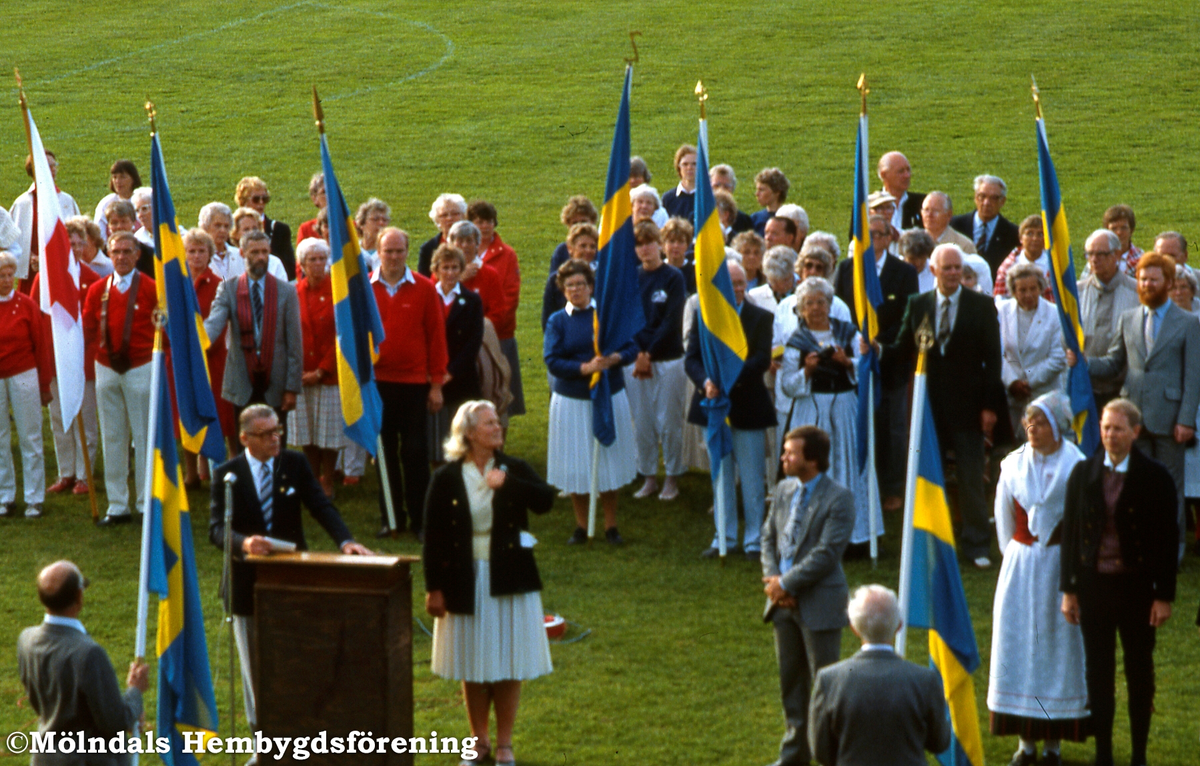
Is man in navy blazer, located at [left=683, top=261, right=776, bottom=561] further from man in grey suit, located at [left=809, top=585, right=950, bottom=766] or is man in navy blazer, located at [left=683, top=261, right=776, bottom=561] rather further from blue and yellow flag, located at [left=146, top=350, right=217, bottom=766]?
man in grey suit, located at [left=809, top=585, right=950, bottom=766]

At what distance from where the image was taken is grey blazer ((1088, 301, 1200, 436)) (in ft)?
38.9

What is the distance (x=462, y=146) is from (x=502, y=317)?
1482 centimetres

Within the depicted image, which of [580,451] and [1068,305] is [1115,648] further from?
[580,451]

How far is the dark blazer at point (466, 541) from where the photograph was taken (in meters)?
8.90

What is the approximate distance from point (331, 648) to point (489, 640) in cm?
115

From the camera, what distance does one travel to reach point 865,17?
35.2 m

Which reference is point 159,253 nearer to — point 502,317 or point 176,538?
point 176,538

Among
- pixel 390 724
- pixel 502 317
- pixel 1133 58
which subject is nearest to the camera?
pixel 390 724

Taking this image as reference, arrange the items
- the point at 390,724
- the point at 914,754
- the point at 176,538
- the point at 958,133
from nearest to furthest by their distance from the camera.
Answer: the point at 914,754
the point at 390,724
the point at 176,538
the point at 958,133

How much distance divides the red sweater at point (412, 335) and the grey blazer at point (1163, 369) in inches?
Answer: 199

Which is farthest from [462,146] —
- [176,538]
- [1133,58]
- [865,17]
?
[176,538]

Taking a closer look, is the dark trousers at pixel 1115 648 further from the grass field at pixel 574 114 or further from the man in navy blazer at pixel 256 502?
the man in navy blazer at pixel 256 502

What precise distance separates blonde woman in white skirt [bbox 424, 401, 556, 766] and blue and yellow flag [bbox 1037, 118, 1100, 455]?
4.35 m

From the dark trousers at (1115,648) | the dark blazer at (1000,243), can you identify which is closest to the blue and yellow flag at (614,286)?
the dark blazer at (1000,243)
